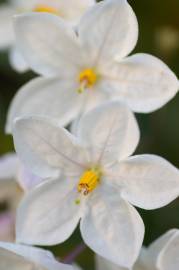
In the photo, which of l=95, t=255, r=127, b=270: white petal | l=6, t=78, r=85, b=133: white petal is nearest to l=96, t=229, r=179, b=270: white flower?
l=95, t=255, r=127, b=270: white petal

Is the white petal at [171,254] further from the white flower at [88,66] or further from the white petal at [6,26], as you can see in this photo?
the white petal at [6,26]

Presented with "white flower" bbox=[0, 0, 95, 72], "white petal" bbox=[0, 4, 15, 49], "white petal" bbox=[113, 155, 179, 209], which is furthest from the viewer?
"white petal" bbox=[0, 4, 15, 49]

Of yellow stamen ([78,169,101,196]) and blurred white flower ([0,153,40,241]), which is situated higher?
yellow stamen ([78,169,101,196])

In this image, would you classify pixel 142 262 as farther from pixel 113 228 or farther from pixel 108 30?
pixel 108 30

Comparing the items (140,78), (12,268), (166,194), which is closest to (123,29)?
(140,78)

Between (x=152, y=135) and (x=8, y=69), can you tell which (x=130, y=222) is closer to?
(x=152, y=135)

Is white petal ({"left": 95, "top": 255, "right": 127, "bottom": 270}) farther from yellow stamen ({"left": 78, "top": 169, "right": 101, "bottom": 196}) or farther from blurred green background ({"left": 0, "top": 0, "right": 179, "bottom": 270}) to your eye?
blurred green background ({"left": 0, "top": 0, "right": 179, "bottom": 270})

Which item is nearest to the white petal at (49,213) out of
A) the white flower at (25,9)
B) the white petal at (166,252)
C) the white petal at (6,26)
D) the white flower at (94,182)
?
the white flower at (94,182)

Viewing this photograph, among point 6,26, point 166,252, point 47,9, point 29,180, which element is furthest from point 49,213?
point 6,26
